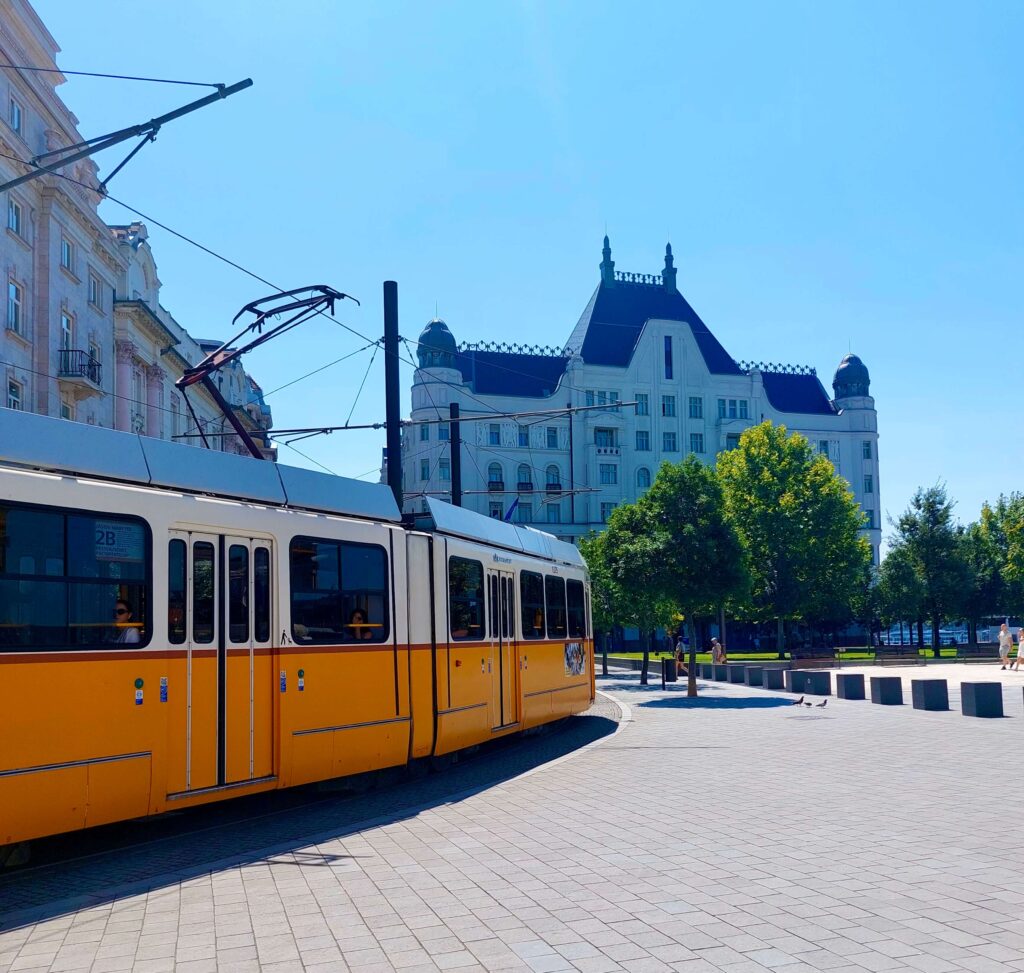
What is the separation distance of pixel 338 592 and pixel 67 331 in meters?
28.3

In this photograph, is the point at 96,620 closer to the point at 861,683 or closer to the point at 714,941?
the point at 714,941

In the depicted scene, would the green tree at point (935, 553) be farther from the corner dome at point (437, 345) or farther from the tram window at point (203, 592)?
the tram window at point (203, 592)

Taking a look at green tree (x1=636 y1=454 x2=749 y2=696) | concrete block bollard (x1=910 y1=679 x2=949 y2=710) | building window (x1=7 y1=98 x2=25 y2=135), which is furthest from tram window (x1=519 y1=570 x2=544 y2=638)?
building window (x1=7 y1=98 x2=25 y2=135)

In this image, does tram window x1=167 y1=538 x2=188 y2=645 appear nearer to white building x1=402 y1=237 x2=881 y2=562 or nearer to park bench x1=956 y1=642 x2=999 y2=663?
park bench x1=956 y1=642 x2=999 y2=663

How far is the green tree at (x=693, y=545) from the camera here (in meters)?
29.4

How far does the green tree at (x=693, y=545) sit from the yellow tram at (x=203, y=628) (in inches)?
595

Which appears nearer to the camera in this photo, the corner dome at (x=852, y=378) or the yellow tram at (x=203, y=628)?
the yellow tram at (x=203, y=628)

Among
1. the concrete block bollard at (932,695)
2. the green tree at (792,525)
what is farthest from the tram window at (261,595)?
the green tree at (792,525)

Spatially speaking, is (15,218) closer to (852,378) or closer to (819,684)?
(819,684)

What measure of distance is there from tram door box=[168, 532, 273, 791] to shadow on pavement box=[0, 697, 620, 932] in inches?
24.0

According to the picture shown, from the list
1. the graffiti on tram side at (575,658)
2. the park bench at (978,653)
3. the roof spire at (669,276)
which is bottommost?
the park bench at (978,653)

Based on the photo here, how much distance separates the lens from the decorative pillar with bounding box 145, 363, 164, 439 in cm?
4566

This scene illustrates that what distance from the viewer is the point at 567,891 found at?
745 cm

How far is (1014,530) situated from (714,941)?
62.6 m
